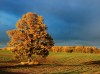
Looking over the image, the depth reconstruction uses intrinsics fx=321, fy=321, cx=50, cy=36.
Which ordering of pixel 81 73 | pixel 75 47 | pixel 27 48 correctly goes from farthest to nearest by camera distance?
1. pixel 75 47
2. pixel 27 48
3. pixel 81 73

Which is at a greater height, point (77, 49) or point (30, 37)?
point (30, 37)

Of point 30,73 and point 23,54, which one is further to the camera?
point 23,54

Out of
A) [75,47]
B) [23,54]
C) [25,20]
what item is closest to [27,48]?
[23,54]

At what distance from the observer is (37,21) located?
193 feet

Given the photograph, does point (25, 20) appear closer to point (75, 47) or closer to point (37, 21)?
point (37, 21)

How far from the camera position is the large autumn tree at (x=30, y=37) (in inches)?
2277

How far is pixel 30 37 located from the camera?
58500 millimetres

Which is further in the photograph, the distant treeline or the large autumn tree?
the distant treeline

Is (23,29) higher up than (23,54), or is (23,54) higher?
(23,29)

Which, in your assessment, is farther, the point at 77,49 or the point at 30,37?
the point at 77,49

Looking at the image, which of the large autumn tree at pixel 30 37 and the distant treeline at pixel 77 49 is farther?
the distant treeline at pixel 77 49

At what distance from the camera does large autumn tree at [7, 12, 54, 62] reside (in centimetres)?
5784

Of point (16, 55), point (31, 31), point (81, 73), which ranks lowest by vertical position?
point (81, 73)

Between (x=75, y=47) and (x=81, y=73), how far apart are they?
53.9 meters
